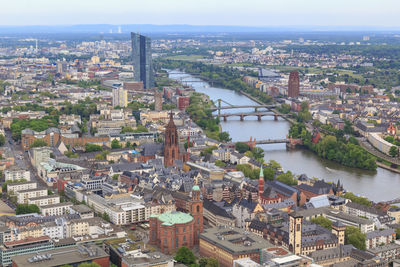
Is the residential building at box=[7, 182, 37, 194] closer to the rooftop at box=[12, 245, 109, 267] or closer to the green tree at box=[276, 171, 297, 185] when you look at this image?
the rooftop at box=[12, 245, 109, 267]

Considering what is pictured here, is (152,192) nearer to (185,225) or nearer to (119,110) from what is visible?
(185,225)

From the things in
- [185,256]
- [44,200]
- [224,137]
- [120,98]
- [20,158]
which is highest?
[185,256]

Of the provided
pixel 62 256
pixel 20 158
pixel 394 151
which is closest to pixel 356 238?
pixel 62 256

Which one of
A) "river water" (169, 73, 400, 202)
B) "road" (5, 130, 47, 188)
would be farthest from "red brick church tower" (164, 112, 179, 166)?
"road" (5, 130, 47, 188)

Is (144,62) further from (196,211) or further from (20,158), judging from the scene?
(196,211)

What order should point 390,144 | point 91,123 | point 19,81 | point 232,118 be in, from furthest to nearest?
point 19,81, point 232,118, point 91,123, point 390,144

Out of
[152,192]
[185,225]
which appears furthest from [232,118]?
[185,225]
